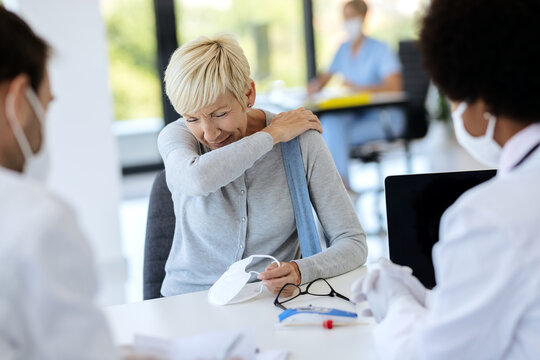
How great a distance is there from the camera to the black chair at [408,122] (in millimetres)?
4473

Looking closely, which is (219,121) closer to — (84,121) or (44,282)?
(44,282)

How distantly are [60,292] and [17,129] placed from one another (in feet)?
0.88

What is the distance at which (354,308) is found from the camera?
1352 mm

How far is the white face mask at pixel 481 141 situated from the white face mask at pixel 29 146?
0.63 meters

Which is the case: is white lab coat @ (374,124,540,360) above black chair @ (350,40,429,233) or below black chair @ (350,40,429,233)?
above

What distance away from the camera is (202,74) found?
156 centimetres

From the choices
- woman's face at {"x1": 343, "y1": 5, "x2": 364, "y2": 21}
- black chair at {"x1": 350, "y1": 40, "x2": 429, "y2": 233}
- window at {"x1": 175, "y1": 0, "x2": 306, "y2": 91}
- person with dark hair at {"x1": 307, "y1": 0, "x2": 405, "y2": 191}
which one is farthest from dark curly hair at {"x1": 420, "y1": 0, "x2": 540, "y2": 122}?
window at {"x1": 175, "y1": 0, "x2": 306, "y2": 91}

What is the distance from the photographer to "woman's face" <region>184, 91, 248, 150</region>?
1.60 m

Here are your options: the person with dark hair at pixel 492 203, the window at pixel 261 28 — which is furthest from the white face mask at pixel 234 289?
the window at pixel 261 28

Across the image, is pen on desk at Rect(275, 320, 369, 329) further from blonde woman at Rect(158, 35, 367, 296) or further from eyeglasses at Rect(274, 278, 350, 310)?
blonde woman at Rect(158, 35, 367, 296)

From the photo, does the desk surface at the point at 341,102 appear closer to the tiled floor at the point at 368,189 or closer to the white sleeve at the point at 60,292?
the tiled floor at the point at 368,189

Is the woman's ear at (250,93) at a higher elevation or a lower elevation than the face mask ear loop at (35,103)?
lower

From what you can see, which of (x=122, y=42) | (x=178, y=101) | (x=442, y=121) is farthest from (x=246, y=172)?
(x=442, y=121)

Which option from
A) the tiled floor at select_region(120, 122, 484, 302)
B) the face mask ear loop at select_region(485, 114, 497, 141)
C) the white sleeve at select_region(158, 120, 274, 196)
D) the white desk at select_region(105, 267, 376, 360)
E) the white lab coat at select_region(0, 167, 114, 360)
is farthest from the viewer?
the tiled floor at select_region(120, 122, 484, 302)
